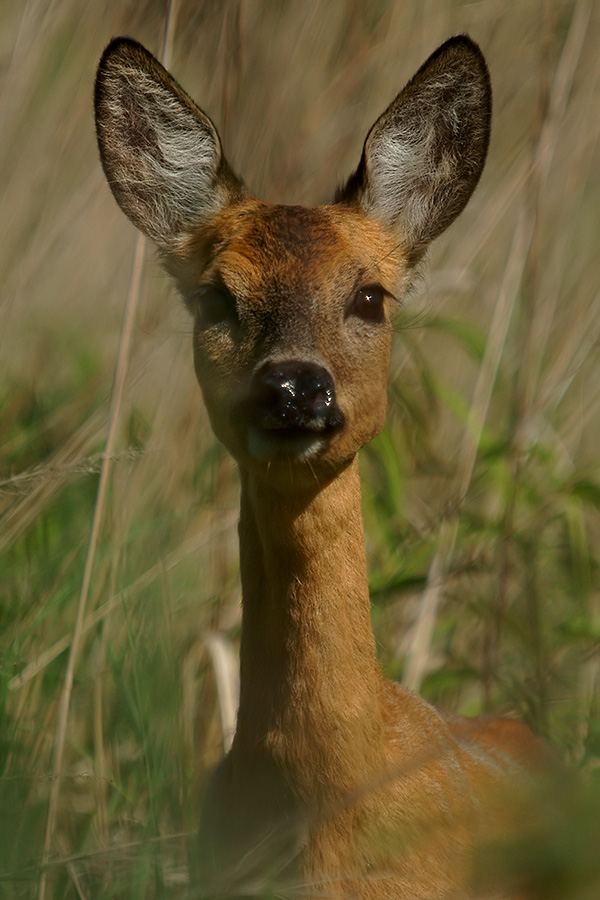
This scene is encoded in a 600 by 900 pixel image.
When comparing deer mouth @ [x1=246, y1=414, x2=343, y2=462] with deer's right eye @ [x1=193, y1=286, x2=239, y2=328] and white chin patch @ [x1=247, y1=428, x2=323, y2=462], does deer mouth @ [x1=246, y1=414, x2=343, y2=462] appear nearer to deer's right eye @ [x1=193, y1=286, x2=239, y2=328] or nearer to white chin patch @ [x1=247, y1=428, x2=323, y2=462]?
white chin patch @ [x1=247, y1=428, x2=323, y2=462]

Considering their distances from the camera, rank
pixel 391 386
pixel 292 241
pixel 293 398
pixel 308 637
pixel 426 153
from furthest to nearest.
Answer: pixel 391 386, pixel 426 153, pixel 292 241, pixel 308 637, pixel 293 398

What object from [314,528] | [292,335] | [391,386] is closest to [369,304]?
[292,335]

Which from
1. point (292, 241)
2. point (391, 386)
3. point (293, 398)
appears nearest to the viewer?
point (293, 398)

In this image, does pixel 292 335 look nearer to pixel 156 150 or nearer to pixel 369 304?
pixel 369 304

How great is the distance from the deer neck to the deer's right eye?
44cm

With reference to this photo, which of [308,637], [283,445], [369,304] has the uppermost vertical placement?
[369,304]

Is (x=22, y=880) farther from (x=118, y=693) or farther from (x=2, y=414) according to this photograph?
(x=2, y=414)

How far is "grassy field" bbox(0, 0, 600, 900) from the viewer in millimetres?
3857

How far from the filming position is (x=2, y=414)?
14.5 feet

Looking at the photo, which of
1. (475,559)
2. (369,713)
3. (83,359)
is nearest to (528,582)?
(475,559)

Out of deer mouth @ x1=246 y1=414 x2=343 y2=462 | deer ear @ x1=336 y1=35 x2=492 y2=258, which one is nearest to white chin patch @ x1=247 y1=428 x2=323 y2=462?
deer mouth @ x1=246 y1=414 x2=343 y2=462

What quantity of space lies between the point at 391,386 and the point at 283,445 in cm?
219

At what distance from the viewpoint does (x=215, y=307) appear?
319 cm

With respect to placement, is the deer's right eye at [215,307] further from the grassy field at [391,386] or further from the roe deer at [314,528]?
the grassy field at [391,386]
